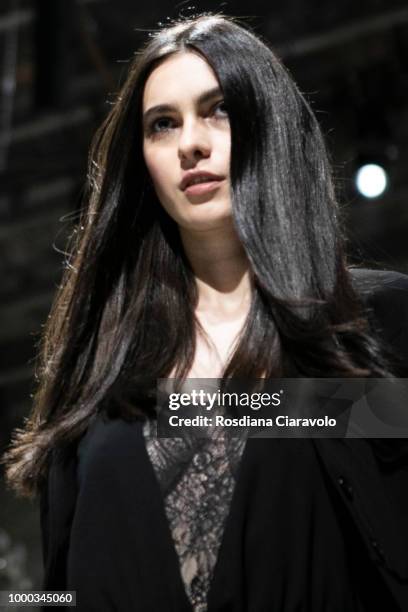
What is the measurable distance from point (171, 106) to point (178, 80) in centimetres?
4

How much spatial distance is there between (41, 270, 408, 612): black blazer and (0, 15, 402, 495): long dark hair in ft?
0.20

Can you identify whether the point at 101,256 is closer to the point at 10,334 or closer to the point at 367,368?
the point at 367,368

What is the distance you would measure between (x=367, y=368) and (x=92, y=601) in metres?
0.42

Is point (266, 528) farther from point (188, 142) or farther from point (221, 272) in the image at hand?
point (188, 142)

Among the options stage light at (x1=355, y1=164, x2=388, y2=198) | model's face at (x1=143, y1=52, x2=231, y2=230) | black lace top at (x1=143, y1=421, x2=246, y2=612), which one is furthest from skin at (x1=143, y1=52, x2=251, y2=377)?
stage light at (x1=355, y1=164, x2=388, y2=198)

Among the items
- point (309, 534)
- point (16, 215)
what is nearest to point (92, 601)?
point (309, 534)

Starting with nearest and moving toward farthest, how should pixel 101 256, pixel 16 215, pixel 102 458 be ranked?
pixel 102 458
pixel 101 256
pixel 16 215

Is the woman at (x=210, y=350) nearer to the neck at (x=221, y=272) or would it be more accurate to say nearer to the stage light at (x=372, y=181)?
the neck at (x=221, y=272)

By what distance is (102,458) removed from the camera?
58.6 inches

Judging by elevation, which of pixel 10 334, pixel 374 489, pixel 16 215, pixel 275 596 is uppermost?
pixel 16 215

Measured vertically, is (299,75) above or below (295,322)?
above

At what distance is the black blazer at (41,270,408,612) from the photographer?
4.46 feet

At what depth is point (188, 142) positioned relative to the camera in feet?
4.98

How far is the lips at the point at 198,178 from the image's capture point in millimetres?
1524
